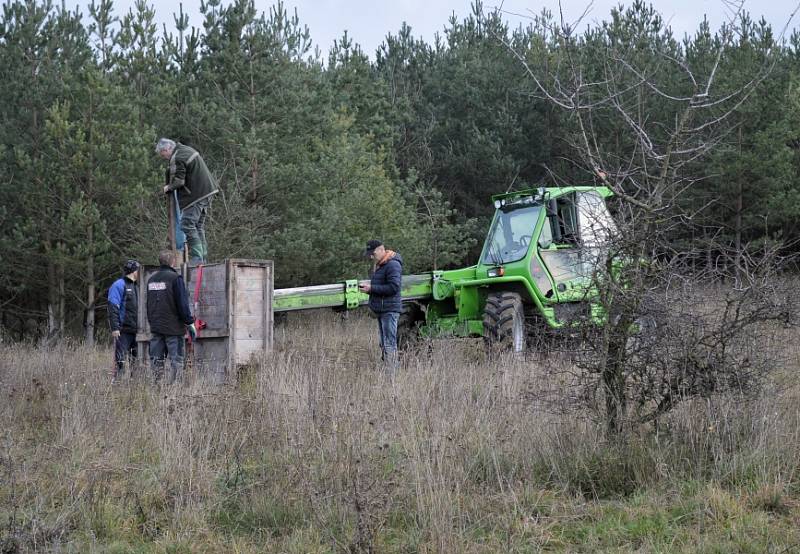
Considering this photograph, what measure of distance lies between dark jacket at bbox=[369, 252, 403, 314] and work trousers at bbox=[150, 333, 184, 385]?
222cm

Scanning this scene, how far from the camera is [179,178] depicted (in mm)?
9719

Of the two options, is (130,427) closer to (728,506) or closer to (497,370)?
(497,370)

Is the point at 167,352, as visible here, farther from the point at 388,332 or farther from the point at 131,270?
the point at 388,332

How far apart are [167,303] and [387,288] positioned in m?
2.44

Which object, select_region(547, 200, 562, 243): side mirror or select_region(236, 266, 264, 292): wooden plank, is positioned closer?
select_region(236, 266, 264, 292): wooden plank

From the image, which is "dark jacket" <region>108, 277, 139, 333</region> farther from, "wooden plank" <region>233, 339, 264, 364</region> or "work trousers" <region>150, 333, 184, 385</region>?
"wooden plank" <region>233, 339, 264, 364</region>

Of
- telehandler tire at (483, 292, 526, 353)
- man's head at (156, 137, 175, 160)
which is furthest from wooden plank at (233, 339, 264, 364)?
telehandler tire at (483, 292, 526, 353)

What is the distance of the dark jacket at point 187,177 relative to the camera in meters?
9.70

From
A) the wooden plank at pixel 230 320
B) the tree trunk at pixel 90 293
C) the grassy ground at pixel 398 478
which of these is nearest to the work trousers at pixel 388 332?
the wooden plank at pixel 230 320

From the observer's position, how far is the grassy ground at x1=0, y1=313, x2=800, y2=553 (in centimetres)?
472

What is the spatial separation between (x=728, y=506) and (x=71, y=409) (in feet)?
15.4

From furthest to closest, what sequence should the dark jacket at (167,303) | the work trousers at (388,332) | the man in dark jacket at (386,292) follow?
1. the man in dark jacket at (386,292)
2. the work trousers at (388,332)
3. the dark jacket at (167,303)

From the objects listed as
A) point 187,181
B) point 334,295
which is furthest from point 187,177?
point 334,295

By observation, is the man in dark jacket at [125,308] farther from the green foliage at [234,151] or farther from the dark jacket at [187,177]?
the green foliage at [234,151]
